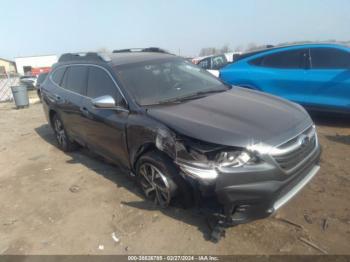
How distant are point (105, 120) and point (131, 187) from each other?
1.01 m

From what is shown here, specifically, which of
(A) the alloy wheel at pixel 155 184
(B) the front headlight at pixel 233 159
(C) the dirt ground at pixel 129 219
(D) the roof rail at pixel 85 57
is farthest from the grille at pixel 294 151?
(D) the roof rail at pixel 85 57

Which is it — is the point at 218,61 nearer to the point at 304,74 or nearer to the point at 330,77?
the point at 304,74

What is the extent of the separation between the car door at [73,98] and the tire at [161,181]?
5.66 ft

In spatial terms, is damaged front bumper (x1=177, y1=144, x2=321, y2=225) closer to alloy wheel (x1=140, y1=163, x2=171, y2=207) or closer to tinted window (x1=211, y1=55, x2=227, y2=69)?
alloy wheel (x1=140, y1=163, x2=171, y2=207)

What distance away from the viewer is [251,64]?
7.13 meters

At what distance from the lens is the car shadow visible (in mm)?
3428

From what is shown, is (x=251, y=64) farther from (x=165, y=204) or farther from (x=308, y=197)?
(x=165, y=204)

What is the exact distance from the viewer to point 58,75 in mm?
5988

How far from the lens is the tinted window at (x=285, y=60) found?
251 inches

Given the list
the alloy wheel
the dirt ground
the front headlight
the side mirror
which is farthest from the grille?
the side mirror

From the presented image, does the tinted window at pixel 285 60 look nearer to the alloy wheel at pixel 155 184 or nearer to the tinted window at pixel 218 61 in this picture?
the alloy wheel at pixel 155 184

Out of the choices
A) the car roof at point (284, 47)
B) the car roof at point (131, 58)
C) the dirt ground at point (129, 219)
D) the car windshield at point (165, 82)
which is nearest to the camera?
the dirt ground at point (129, 219)

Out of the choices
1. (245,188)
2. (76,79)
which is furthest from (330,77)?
(76,79)

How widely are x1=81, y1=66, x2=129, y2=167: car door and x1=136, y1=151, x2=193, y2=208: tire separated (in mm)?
419
